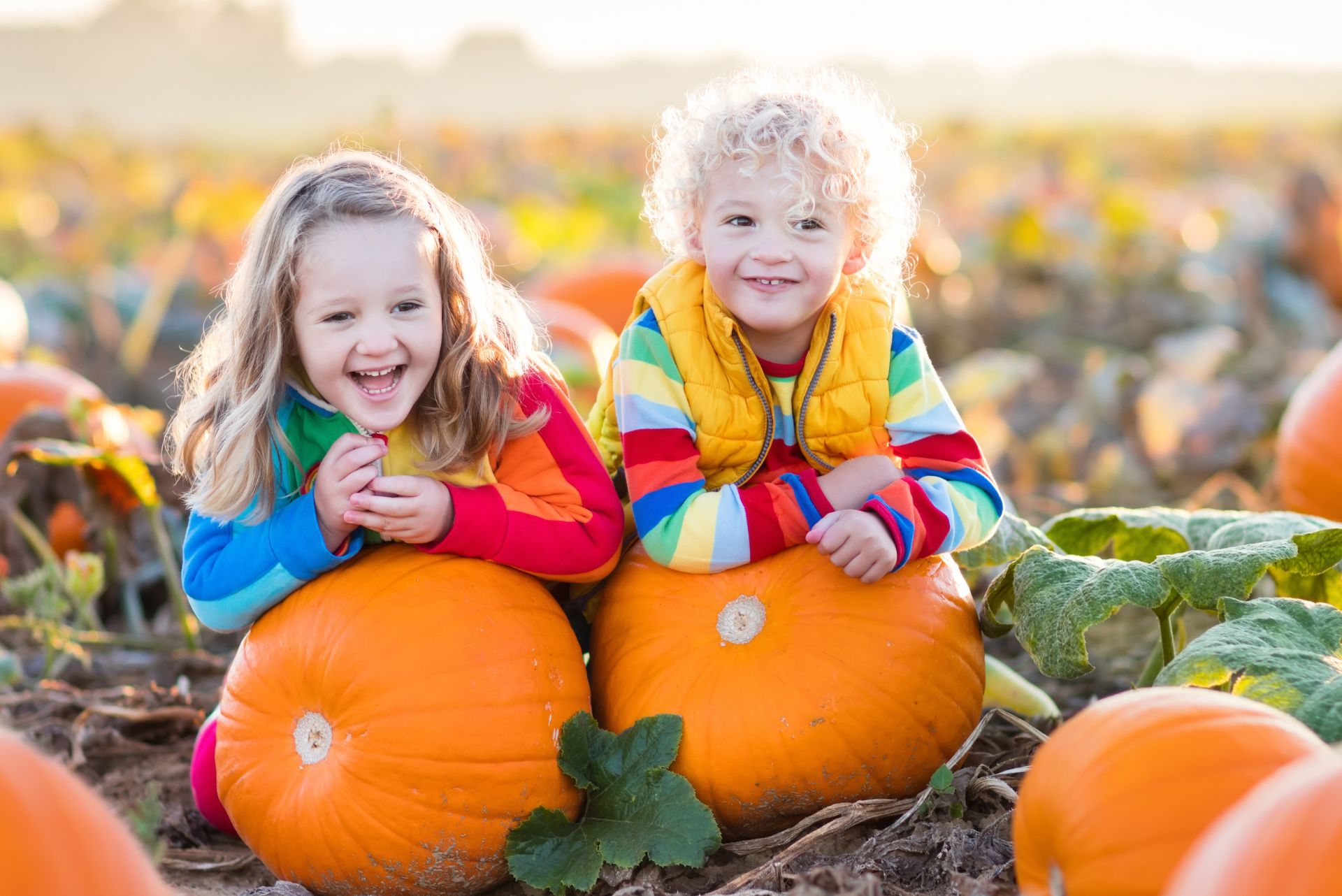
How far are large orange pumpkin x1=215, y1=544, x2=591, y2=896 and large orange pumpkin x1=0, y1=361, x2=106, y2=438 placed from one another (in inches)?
83.1

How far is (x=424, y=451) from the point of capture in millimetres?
2656

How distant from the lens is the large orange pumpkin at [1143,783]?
5.98 ft

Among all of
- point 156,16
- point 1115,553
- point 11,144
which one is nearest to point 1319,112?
point 11,144

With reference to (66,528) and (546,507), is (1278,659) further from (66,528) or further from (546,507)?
(66,528)

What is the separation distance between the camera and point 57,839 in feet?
5.13

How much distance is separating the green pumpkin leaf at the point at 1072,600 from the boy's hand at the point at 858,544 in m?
0.26

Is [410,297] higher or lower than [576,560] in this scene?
higher

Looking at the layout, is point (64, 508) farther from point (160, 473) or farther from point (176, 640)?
point (176, 640)

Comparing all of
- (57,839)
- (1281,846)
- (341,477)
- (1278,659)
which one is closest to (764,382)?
(341,477)

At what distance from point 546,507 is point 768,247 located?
0.67 m

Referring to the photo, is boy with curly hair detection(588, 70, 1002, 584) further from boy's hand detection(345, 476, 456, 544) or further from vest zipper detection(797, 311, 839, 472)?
boy's hand detection(345, 476, 456, 544)

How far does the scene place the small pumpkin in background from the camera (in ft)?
13.7

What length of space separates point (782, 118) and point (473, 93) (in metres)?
33.1

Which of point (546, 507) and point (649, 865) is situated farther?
point (546, 507)
